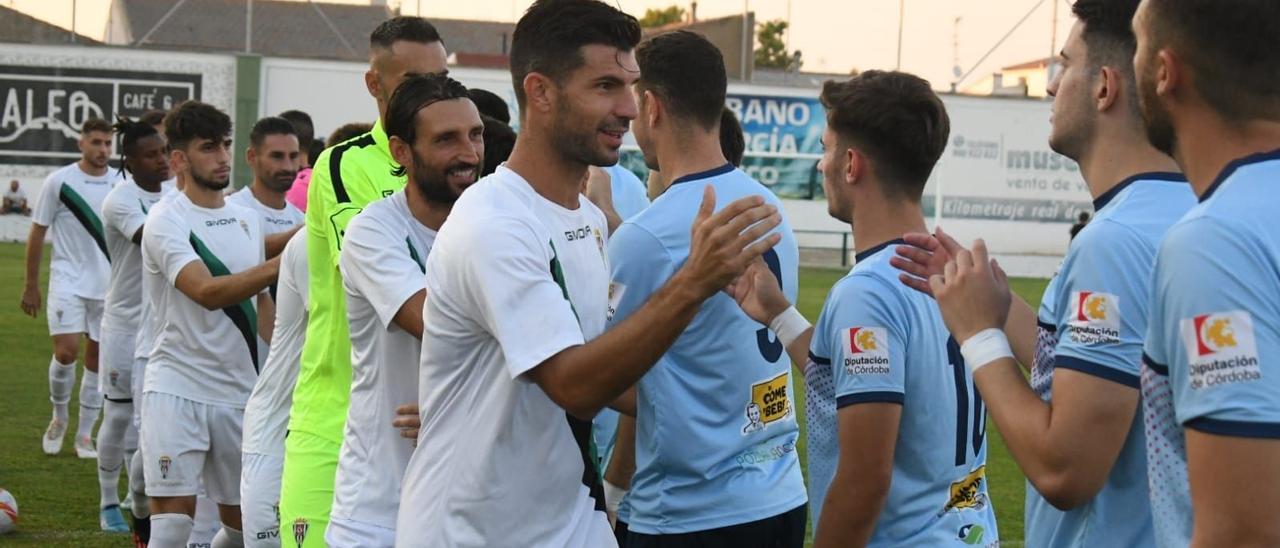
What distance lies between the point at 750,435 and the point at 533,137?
4.46ft

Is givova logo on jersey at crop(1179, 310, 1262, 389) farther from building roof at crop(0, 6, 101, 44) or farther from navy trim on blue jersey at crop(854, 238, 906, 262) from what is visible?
building roof at crop(0, 6, 101, 44)

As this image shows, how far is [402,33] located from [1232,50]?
4.03 m

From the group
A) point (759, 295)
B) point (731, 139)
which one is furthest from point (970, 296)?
point (731, 139)

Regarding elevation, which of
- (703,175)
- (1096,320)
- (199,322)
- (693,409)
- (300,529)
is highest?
(703,175)

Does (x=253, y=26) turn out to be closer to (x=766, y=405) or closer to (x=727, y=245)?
(x=766, y=405)

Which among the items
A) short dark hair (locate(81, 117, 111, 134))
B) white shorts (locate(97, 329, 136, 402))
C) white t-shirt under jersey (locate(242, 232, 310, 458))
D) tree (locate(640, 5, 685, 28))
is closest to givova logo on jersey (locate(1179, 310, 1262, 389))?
white t-shirt under jersey (locate(242, 232, 310, 458))

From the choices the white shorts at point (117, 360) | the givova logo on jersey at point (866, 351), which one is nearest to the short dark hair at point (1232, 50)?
the givova logo on jersey at point (866, 351)

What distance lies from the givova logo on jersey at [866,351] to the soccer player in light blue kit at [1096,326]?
467mm

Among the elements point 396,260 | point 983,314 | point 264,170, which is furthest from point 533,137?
point 264,170

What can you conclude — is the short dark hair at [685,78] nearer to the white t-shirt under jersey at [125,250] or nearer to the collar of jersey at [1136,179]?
the collar of jersey at [1136,179]

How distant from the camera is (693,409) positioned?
4.68m

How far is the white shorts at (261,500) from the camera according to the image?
618 cm

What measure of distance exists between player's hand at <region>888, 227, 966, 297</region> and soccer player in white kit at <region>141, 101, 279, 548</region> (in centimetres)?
437

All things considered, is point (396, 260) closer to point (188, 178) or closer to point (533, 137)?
point (533, 137)
